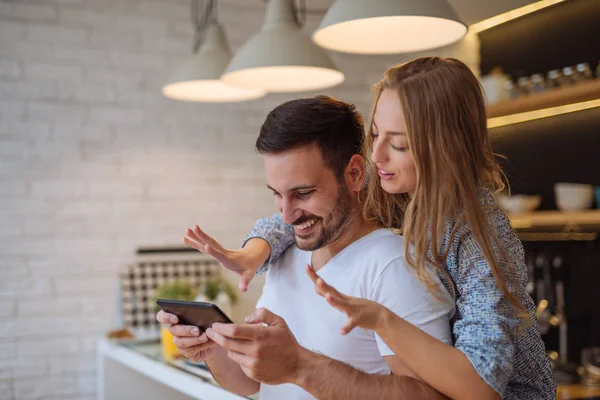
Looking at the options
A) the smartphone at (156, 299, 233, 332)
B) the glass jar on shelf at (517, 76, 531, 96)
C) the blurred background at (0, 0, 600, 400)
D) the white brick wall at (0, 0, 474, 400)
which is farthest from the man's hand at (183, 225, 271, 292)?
the white brick wall at (0, 0, 474, 400)

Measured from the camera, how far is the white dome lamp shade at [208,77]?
9.68 feet

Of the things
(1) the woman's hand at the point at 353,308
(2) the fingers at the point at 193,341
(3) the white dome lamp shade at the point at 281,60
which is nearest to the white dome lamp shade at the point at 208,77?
(3) the white dome lamp shade at the point at 281,60

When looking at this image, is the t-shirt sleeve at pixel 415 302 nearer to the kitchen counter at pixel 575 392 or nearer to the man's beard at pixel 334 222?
the man's beard at pixel 334 222

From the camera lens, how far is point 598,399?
9.43 feet

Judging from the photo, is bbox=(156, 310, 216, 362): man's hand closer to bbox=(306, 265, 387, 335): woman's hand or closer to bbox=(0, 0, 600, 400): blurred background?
bbox=(306, 265, 387, 335): woman's hand

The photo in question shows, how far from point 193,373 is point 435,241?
1.74 metres

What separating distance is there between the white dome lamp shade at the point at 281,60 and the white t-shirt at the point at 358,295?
0.90 m

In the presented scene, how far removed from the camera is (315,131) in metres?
1.58

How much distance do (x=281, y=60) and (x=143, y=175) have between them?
6.70 ft

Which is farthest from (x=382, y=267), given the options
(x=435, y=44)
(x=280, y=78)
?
(x=280, y=78)

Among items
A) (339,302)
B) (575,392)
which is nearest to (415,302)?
(339,302)

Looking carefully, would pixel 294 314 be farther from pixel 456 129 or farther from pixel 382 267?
pixel 456 129

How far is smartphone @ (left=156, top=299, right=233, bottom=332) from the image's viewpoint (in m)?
1.42

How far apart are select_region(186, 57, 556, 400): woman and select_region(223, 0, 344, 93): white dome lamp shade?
1.06m
